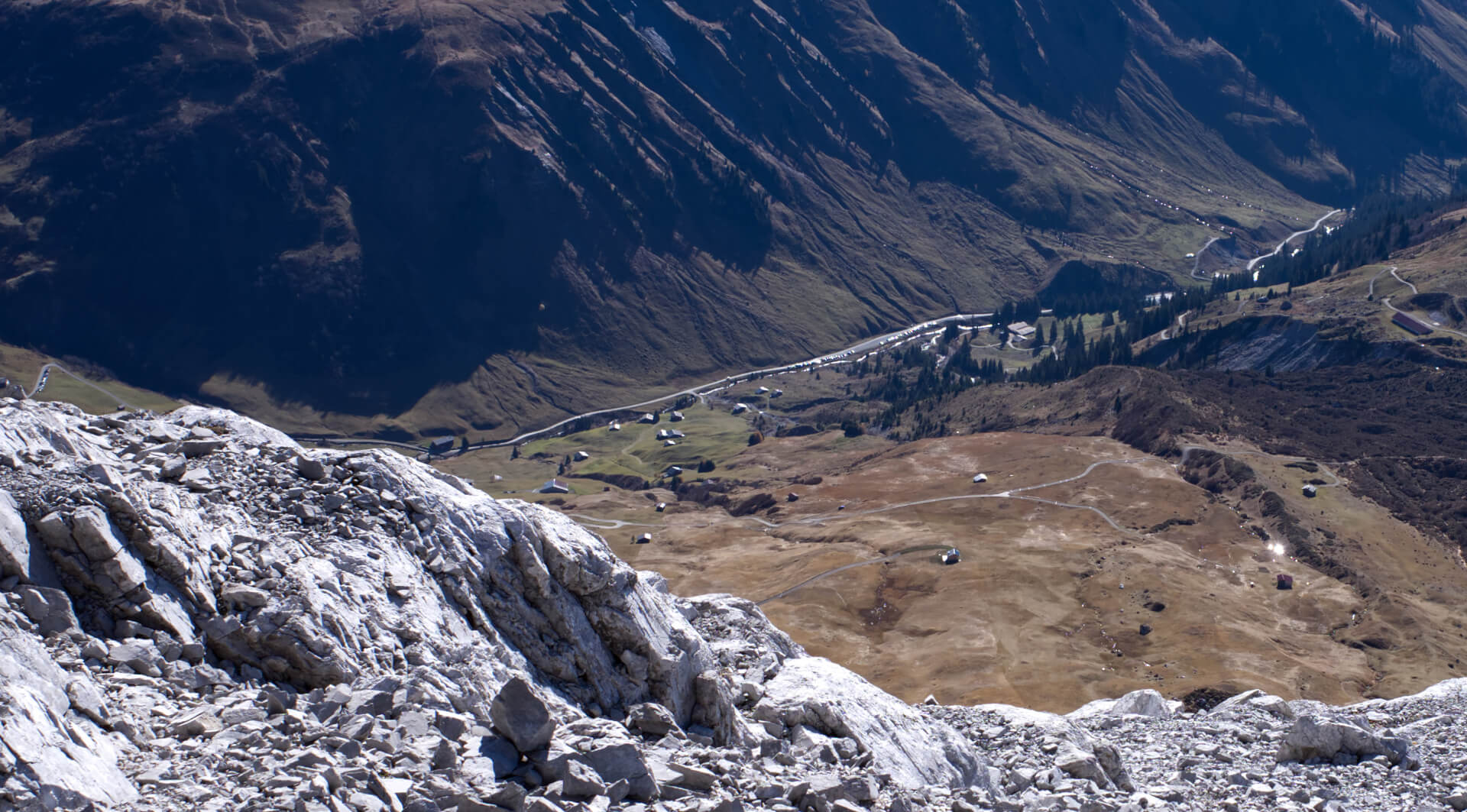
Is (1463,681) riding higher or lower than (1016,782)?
lower

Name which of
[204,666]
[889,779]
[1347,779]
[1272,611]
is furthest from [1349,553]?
[204,666]

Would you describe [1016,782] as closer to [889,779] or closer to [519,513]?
[889,779]

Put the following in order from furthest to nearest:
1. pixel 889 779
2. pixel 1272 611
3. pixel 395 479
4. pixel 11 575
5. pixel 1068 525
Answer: pixel 1068 525
pixel 1272 611
pixel 395 479
pixel 889 779
pixel 11 575

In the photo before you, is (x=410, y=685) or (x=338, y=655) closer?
(x=410, y=685)

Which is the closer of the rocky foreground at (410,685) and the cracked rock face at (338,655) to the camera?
the cracked rock face at (338,655)

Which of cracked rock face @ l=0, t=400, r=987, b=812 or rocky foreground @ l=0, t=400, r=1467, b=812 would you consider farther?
rocky foreground @ l=0, t=400, r=1467, b=812

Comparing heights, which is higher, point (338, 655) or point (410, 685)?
point (338, 655)

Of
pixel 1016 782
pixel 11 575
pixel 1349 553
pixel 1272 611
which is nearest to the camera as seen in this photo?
pixel 11 575

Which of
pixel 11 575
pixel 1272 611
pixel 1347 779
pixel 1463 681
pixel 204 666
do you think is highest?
pixel 11 575
